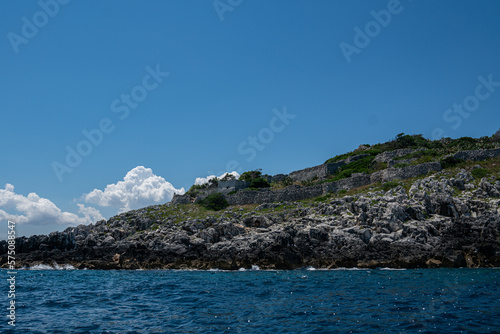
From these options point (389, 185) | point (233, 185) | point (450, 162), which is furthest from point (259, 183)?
point (450, 162)

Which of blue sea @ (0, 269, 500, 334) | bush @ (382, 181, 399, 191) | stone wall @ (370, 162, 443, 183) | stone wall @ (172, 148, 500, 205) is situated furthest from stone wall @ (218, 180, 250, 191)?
blue sea @ (0, 269, 500, 334)

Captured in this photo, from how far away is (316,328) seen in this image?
543 inches

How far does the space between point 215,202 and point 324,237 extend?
31058 mm

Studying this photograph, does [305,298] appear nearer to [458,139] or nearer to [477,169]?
[477,169]

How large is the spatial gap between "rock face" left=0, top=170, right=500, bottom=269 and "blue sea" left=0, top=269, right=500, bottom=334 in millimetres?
11579

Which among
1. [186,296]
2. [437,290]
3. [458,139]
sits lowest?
[437,290]

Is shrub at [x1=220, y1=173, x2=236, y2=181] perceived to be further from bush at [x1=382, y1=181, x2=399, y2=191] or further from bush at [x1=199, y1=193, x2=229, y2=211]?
bush at [x1=382, y1=181, x2=399, y2=191]

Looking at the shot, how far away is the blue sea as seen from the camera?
14070mm

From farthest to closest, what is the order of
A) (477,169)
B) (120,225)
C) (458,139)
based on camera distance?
(458,139) < (120,225) < (477,169)

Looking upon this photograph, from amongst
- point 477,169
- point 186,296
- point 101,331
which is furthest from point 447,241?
point 101,331

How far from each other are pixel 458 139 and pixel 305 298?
3149 inches

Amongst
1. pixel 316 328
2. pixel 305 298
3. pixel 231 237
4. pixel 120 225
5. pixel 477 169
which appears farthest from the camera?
pixel 120 225

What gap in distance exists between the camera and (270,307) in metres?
18.5

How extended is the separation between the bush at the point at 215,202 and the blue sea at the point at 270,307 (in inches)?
1615
